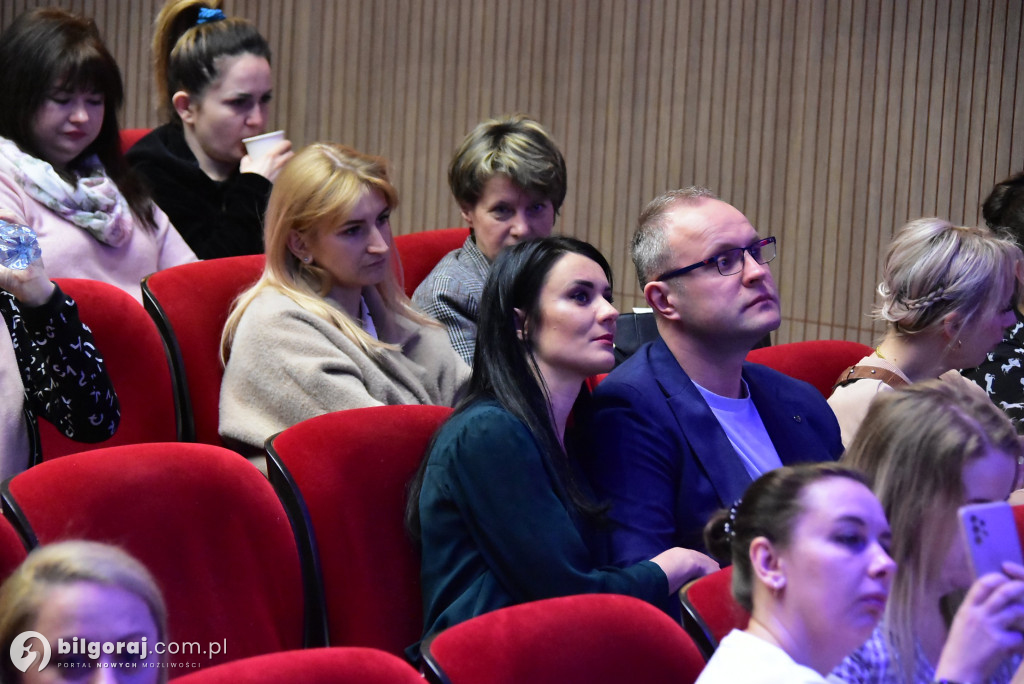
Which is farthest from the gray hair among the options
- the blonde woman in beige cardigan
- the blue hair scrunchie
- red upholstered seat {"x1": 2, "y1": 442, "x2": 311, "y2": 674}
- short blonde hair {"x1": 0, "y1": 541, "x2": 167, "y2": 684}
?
the blue hair scrunchie

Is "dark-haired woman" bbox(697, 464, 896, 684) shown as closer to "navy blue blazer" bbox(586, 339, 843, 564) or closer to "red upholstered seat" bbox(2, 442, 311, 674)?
"navy blue blazer" bbox(586, 339, 843, 564)

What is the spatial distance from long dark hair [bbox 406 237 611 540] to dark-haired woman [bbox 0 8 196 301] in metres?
0.84

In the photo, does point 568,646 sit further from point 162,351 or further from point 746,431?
point 162,351

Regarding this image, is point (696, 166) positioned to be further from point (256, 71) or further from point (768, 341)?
point (256, 71)

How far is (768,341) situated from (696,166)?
605 mm

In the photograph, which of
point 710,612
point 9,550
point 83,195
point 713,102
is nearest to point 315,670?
point 9,550

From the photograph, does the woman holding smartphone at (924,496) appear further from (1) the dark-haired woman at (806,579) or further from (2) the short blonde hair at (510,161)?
(2) the short blonde hair at (510,161)

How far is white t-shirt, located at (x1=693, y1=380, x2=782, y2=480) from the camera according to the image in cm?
177

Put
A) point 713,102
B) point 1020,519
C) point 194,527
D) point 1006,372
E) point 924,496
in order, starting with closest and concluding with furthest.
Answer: point 924,496 → point 194,527 → point 1020,519 → point 1006,372 → point 713,102

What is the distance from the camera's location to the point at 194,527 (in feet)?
4.67

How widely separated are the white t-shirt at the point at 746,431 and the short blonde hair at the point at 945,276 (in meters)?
0.39

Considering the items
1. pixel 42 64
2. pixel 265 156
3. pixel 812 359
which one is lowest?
pixel 812 359

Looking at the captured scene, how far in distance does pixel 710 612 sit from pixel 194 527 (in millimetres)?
595

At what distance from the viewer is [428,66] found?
3373mm
